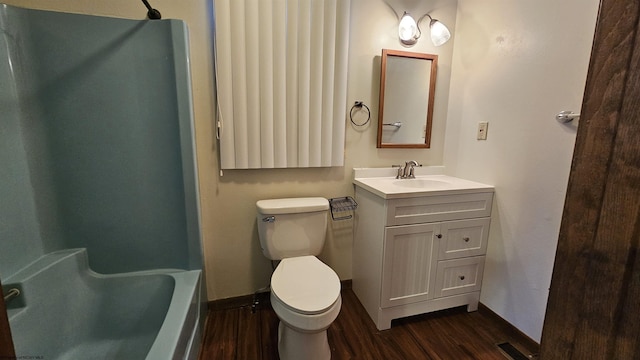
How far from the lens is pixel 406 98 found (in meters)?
1.90

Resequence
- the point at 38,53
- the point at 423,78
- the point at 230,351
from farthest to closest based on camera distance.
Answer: the point at 423,78
the point at 230,351
the point at 38,53

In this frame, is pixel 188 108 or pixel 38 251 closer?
pixel 38 251

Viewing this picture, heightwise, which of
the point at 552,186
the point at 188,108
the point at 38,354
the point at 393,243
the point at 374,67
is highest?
the point at 374,67

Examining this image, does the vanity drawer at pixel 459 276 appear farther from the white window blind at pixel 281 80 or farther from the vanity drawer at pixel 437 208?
the white window blind at pixel 281 80

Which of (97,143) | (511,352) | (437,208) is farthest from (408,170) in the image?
(97,143)

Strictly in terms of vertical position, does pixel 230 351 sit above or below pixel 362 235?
below

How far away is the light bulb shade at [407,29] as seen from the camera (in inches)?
68.1

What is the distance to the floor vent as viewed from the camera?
143cm

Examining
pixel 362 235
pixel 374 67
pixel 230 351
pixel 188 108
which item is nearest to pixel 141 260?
pixel 230 351

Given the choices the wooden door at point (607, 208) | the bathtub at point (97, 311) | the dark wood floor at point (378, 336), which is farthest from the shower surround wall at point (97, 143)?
the wooden door at point (607, 208)

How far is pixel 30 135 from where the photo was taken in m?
1.24

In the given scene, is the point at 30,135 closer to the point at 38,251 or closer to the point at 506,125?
the point at 38,251

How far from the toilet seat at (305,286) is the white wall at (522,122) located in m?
1.08

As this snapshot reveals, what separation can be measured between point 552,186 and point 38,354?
8.12 ft
